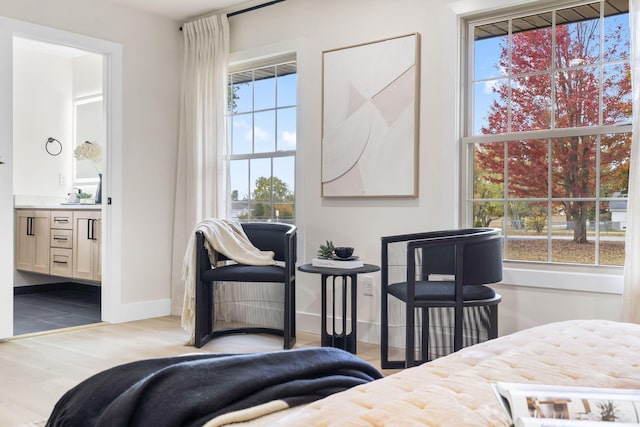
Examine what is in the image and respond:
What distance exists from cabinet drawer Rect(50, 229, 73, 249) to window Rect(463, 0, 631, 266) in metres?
3.76

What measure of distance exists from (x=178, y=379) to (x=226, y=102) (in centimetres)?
389

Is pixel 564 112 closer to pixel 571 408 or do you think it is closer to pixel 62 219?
pixel 571 408

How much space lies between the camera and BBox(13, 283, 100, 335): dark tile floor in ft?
14.9

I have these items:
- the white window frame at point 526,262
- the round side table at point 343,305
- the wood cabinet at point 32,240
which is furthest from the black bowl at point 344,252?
the wood cabinet at point 32,240

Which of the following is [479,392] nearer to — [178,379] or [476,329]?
[178,379]

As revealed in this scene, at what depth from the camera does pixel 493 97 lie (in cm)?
354

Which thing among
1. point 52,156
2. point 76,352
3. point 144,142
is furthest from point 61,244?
point 76,352

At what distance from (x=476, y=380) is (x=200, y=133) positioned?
4.17 metres

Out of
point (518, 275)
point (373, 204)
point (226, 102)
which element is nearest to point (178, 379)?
point (518, 275)

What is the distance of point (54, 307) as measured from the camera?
5.29m

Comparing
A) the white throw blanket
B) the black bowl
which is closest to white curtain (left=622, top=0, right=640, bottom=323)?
the black bowl

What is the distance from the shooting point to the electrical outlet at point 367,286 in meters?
3.98

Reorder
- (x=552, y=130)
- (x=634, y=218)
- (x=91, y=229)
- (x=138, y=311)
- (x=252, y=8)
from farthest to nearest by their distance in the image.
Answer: (x=91, y=229), (x=138, y=311), (x=252, y=8), (x=552, y=130), (x=634, y=218)

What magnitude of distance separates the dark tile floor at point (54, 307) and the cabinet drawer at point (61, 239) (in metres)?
0.56
